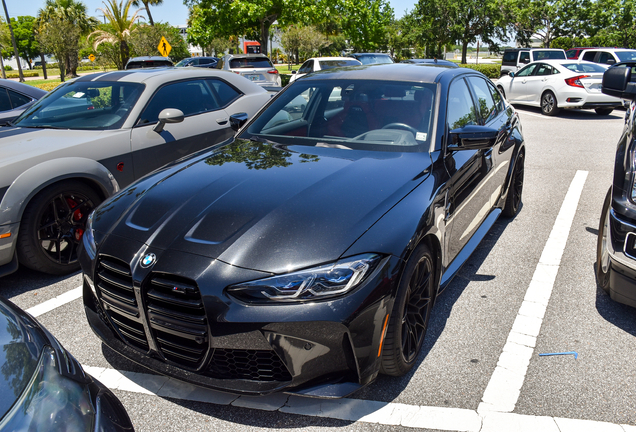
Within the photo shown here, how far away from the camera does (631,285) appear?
303 cm

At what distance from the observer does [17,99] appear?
660 centimetres

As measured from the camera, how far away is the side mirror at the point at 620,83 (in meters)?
4.04

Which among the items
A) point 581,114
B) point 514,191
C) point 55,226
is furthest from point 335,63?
point 55,226

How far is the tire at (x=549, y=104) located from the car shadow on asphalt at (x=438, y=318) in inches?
394

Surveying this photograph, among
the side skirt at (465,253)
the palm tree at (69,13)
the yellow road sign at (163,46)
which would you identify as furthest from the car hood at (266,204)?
the palm tree at (69,13)

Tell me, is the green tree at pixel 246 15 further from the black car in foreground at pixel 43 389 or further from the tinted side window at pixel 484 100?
the black car in foreground at pixel 43 389

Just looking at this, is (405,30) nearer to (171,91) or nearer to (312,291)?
(171,91)

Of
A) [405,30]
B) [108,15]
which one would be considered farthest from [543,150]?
[405,30]

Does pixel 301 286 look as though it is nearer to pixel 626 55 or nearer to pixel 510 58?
pixel 626 55

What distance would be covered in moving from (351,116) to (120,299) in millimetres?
2111

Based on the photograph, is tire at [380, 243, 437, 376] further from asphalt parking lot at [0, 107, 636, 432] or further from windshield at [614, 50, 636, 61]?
windshield at [614, 50, 636, 61]

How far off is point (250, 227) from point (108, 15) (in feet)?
144

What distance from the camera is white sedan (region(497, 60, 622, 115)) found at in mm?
12875

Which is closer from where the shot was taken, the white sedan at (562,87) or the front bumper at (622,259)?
the front bumper at (622,259)
